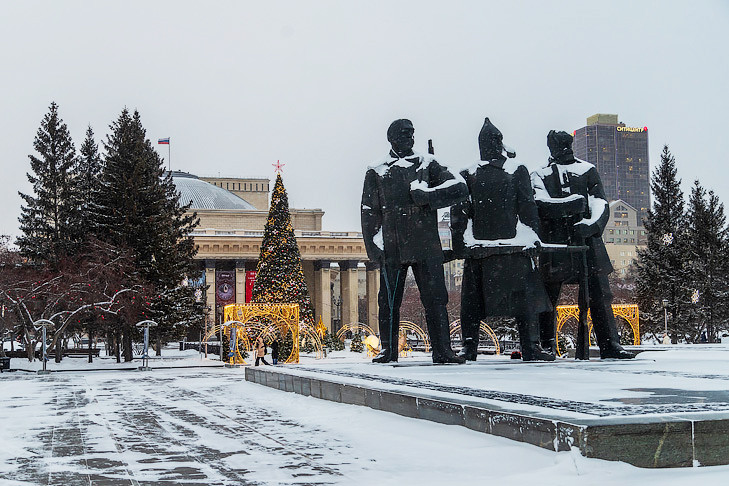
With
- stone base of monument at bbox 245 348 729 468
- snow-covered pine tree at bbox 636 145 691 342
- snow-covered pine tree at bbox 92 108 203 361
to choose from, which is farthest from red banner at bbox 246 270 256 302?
stone base of monument at bbox 245 348 729 468

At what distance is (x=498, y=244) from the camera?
42.8 feet

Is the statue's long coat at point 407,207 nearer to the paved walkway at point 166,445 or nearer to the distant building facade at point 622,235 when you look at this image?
the paved walkway at point 166,445

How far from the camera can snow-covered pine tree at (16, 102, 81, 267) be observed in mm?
41312

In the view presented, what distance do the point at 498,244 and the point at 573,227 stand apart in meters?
1.62

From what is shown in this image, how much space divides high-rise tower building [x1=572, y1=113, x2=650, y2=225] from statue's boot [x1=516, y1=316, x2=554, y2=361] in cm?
16501

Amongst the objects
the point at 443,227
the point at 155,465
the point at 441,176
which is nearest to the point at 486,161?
the point at 441,176

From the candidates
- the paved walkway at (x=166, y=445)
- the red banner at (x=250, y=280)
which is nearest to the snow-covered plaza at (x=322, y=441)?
the paved walkway at (x=166, y=445)

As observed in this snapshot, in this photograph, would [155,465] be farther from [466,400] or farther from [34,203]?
[34,203]

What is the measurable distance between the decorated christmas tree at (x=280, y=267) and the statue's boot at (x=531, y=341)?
28.4 meters

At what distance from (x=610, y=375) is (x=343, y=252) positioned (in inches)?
2545

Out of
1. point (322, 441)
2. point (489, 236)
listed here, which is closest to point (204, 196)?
point (489, 236)

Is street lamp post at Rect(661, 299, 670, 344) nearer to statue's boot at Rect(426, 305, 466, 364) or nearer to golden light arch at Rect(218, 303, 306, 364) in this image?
golden light arch at Rect(218, 303, 306, 364)

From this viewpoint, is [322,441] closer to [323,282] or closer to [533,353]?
[533,353]

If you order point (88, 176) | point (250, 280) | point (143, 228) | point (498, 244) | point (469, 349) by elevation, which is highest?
point (88, 176)
